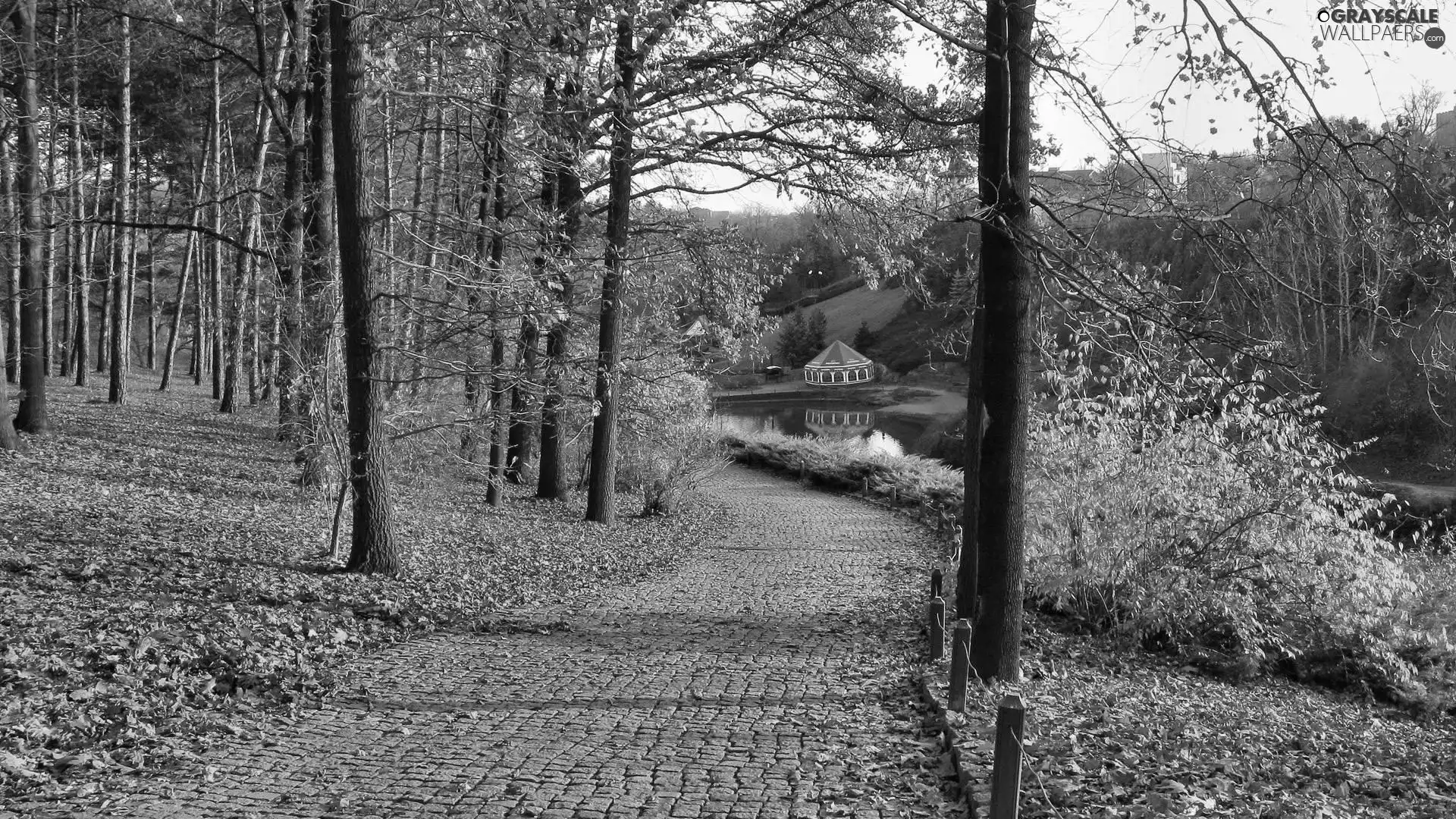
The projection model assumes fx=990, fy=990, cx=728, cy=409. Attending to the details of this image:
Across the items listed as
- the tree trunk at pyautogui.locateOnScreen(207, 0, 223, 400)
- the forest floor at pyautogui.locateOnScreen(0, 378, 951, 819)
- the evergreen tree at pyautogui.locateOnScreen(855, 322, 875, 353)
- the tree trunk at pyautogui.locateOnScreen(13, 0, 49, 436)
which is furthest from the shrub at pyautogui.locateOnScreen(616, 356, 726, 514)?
the evergreen tree at pyautogui.locateOnScreen(855, 322, 875, 353)

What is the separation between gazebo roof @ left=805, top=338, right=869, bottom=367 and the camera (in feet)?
222

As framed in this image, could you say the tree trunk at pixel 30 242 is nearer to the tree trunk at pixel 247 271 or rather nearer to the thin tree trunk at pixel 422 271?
the tree trunk at pixel 247 271

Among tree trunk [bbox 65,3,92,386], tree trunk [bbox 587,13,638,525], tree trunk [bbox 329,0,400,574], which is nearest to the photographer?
tree trunk [bbox 329,0,400,574]

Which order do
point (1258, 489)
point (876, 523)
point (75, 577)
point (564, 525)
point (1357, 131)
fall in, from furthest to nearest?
point (876, 523), point (564, 525), point (1258, 489), point (75, 577), point (1357, 131)

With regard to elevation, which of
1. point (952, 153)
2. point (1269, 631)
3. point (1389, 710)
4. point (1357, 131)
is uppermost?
point (952, 153)

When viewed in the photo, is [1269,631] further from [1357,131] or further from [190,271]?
[190,271]

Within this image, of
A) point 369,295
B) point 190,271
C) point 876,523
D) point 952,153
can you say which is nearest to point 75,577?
point 369,295

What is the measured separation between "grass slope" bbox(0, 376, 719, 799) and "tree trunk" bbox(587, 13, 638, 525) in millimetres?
843

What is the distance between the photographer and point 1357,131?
6156mm

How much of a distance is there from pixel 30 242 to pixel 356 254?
1087cm

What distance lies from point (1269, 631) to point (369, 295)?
9.98 m

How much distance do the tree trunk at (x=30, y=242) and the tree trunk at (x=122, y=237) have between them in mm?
1673

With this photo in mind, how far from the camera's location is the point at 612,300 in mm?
16688

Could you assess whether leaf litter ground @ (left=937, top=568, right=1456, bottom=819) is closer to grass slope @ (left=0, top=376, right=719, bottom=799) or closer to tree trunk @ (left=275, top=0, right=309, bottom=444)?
grass slope @ (left=0, top=376, right=719, bottom=799)
